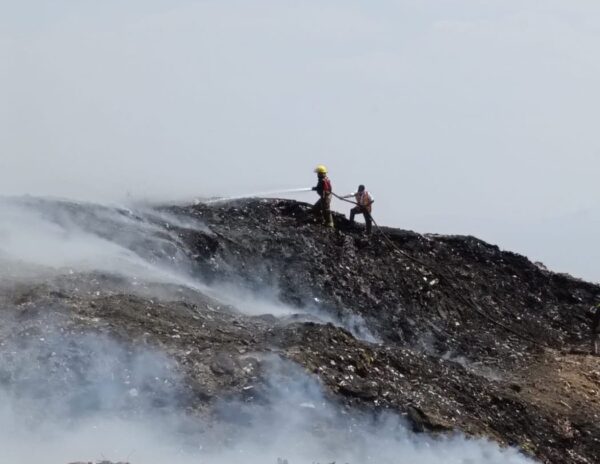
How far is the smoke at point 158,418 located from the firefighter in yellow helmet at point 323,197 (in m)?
8.73

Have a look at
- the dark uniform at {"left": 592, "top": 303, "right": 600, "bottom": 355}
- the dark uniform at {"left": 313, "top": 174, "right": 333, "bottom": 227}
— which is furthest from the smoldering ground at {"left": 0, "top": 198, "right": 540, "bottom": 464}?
the dark uniform at {"left": 313, "top": 174, "right": 333, "bottom": 227}

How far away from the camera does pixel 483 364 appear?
17.0 m

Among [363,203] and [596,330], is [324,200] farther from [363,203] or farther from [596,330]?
[596,330]

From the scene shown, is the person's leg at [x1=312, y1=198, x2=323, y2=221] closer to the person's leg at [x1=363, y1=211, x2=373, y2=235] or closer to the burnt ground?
the burnt ground

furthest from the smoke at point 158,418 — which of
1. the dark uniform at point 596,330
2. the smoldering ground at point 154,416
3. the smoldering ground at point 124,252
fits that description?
the dark uniform at point 596,330

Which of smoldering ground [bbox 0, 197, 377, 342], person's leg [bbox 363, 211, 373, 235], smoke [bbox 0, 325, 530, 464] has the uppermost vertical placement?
person's leg [bbox 363, 211, 373, 235]

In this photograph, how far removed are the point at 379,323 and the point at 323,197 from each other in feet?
12.0

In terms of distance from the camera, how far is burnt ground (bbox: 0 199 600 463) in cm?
1123

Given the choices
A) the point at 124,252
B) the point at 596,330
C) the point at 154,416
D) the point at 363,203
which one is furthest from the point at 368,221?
the point at 154,416

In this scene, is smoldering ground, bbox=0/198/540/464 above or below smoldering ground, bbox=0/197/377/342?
below

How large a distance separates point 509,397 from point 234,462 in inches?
226

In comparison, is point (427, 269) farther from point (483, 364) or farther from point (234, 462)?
point (234, 462)

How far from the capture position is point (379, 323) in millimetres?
17469

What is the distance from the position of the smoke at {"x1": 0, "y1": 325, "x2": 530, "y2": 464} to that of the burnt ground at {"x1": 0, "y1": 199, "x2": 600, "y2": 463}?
0.21 meters
